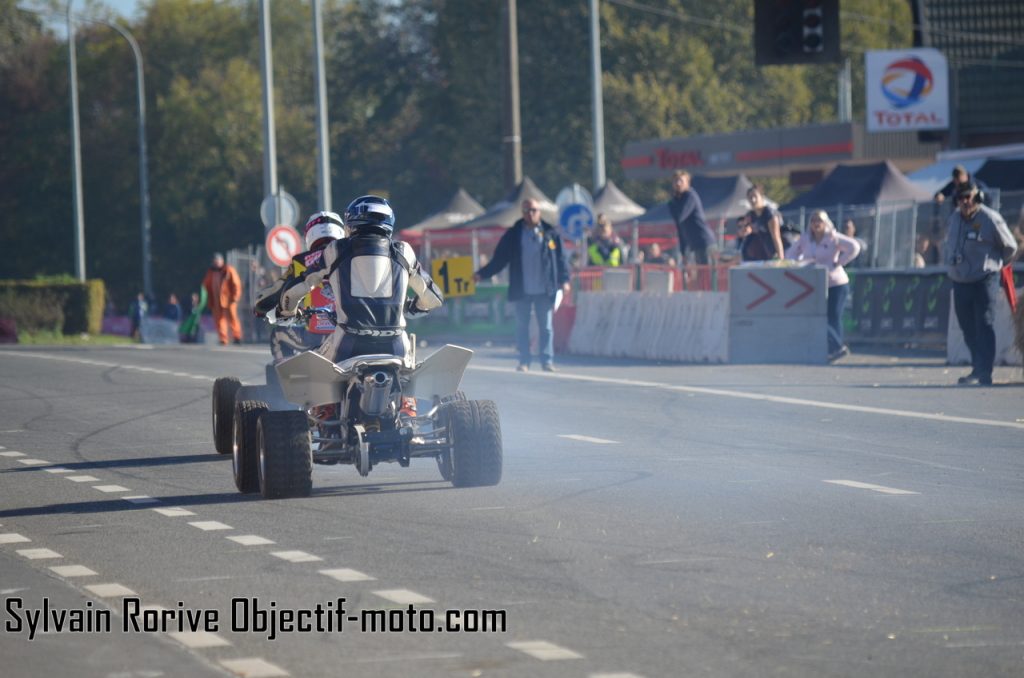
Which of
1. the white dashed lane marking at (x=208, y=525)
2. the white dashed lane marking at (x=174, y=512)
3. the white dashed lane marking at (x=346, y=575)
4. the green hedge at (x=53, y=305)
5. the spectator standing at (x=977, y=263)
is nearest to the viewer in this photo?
the white dashed lane marking at (x=346, y=575)

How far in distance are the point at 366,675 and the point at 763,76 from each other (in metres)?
66.5

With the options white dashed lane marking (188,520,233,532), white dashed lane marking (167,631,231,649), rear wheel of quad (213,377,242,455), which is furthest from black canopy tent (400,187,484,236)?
white dashed lane marking (167,631,231,649)

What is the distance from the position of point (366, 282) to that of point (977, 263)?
9510 mm

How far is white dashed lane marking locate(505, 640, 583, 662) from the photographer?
21.8 ft

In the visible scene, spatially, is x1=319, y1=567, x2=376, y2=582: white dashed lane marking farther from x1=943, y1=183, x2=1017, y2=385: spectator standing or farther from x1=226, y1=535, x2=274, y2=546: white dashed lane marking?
x1=943, y1=183, x2=1017, y2=385: spectator standing

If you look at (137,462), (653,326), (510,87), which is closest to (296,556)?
(137,462)

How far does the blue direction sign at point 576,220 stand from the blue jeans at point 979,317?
14.1 m

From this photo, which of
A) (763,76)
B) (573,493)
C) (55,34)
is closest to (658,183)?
(763,76)

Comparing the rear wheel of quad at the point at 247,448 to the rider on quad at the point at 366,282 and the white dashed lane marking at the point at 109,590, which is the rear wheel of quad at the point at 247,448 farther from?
the white dashed lane marking at the point at 109,590

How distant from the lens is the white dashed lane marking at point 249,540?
931cm

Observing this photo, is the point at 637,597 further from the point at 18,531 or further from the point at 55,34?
the point at 55,34

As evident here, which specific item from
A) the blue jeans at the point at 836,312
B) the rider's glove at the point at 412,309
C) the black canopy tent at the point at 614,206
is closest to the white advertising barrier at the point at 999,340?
the blue jeans at the point at 836,312

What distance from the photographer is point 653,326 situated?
2494cm

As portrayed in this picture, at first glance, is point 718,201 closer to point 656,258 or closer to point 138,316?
point 656,258
